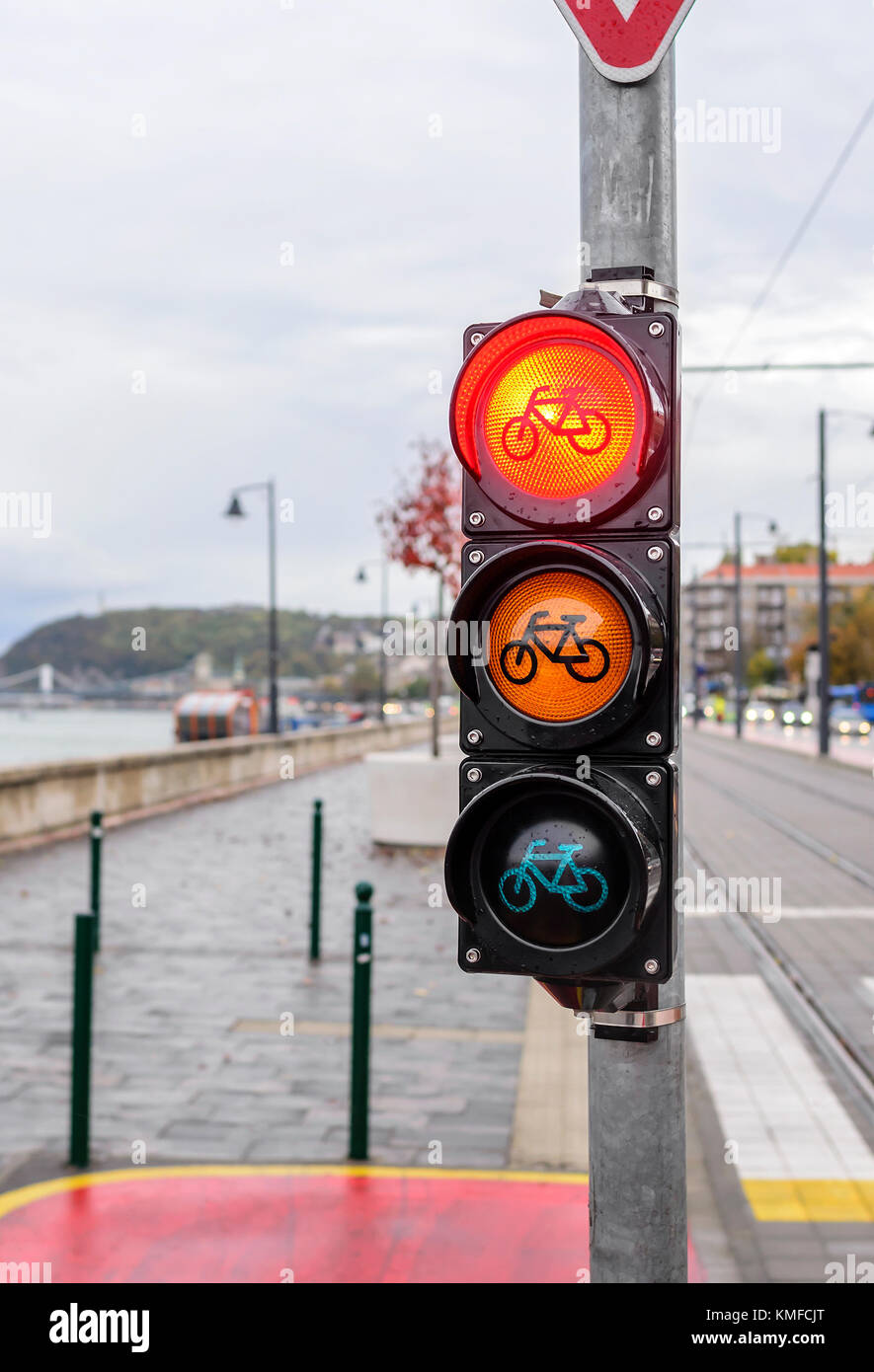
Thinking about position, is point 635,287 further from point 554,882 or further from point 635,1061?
point 635,1061

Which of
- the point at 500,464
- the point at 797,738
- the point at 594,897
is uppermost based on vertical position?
the point at 500,464

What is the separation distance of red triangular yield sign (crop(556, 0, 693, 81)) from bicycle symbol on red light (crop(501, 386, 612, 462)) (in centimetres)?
66

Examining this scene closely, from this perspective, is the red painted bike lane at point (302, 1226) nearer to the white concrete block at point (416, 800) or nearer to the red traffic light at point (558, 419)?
the red traffic light at point (558, 419)

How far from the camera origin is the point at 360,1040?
544 cm

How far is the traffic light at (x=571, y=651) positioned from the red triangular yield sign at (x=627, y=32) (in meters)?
0.47

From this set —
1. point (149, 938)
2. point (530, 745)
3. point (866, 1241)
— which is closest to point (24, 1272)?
point (866, 1241)

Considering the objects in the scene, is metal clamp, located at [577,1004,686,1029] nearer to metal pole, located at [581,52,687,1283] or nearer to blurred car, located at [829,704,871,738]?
metal pole, located at [581,52,687,1283]

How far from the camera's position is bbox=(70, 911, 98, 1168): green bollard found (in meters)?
5.24

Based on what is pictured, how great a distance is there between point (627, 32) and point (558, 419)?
0.78 metres

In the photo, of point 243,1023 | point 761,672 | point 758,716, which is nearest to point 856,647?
point 758,716

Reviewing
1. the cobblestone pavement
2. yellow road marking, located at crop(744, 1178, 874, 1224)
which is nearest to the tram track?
yellow road marking, located at crop(744, 1178, 874, 1224)

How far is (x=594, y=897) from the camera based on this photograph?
2127mm
